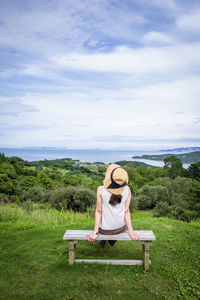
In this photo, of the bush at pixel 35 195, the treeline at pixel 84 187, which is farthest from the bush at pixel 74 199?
the bush at pixel 35 195

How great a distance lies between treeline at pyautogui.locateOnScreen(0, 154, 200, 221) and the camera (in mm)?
13864

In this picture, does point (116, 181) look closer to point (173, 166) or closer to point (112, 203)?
point (112, 203)

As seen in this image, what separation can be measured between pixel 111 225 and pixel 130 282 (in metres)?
0.90

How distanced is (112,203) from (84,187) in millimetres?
13498

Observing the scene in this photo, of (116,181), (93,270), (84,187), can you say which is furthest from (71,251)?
(84,187)

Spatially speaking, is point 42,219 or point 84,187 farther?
point 84,187

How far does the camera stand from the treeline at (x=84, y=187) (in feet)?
45.5

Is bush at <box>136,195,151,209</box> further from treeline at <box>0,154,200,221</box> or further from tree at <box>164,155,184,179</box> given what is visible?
tree at <box>164,155,184,179</box>

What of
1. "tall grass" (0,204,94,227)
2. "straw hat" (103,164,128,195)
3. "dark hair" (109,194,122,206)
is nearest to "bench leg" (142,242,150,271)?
"dark hair" (109,194,122,206)

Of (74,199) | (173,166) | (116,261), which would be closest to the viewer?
(116,261)

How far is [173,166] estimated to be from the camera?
1893 inches

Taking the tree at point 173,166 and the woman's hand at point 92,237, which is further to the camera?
the tree at point 173,166

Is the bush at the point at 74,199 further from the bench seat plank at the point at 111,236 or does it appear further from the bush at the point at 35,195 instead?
the bench seat plank at the point at 111,236

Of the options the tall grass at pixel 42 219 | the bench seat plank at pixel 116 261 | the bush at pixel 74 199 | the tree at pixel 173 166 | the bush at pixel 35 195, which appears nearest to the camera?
the bench seat plank at pixel 116 261
